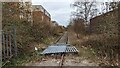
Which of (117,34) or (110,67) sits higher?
(117,34)

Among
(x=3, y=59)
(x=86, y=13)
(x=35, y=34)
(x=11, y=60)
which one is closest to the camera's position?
(x=3, y=59)

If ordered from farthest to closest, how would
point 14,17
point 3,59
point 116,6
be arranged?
point 14,17 → point 116,6 → point 3,59

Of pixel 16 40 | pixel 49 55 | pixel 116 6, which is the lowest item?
pixel 49 55

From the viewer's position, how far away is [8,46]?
8.14 m

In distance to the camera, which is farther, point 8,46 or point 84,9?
point 84,9

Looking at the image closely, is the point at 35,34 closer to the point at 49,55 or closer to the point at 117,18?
the point at 49,55

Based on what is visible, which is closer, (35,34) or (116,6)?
(116,6)

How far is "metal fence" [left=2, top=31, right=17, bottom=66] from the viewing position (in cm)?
737

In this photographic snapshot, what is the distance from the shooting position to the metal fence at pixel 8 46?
7371 mm

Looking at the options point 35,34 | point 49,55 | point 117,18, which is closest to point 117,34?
point 117,18

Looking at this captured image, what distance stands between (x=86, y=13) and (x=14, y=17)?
792 inches

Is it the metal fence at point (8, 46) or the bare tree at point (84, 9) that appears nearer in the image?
the metal fence at point (8, 46)

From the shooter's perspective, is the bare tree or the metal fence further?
the bare tree

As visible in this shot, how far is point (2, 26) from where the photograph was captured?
820 cm
